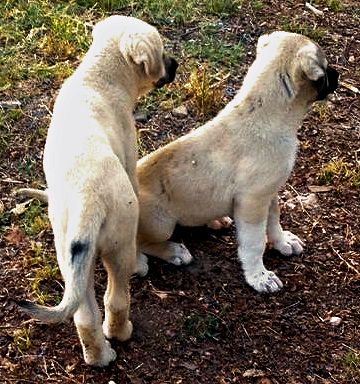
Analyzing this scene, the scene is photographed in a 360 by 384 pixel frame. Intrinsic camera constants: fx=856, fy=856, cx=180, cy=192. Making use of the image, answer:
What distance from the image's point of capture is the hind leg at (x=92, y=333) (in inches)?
164

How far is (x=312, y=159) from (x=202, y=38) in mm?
1851

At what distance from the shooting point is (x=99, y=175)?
4.04 m

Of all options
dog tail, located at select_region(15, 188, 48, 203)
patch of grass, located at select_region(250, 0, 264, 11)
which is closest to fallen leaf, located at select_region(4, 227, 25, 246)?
dog tail, located at select_region(15, 188, 48, 203)

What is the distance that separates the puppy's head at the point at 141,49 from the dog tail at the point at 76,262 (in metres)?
1.29

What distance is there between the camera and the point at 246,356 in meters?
4.70

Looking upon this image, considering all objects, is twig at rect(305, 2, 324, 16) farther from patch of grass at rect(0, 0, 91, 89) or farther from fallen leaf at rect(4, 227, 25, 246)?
fallen leaf at rect(4, 227, 25, 246)

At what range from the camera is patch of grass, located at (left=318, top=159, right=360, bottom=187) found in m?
6.06

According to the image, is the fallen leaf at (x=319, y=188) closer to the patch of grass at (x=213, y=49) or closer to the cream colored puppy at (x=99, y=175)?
the cream colored puppy at (x=99, y=175)

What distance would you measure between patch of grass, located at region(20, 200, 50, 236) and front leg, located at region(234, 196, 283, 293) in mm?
1316

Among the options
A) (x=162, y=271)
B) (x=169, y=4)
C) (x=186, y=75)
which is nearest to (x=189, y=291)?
(x=162, y=271)

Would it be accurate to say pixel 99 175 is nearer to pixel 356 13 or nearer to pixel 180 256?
pixel 180 256

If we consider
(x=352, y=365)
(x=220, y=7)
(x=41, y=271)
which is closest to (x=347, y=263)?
(x=352, y=365)

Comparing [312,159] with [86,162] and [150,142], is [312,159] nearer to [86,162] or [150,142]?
[150,142]

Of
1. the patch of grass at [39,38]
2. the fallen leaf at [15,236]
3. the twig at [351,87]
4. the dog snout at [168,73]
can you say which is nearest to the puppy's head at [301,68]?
the dog snout at [168,73]
